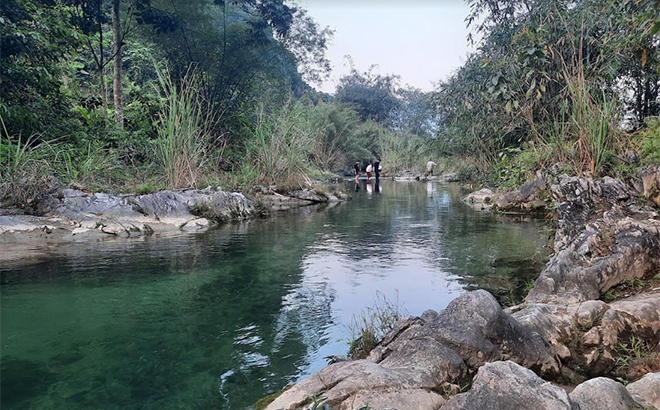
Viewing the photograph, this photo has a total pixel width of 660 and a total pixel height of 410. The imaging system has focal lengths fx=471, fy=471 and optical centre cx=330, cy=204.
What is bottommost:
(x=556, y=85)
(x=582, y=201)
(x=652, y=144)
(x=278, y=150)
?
(x=582, y=201)

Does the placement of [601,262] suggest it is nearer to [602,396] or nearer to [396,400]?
[602,396]

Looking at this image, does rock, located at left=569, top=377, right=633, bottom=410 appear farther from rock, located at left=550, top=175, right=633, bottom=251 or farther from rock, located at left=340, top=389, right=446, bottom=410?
rock, located at left=550, top=175, right=633, bottom=251

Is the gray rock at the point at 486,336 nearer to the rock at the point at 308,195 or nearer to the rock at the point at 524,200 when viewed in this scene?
the rock at the point at 524,200

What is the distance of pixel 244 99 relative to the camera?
1359 cm

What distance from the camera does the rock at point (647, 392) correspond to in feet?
5.77

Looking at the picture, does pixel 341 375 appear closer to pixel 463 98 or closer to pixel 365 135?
pixel 463 98

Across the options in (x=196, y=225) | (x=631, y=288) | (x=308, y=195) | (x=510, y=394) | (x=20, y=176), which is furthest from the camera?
(x=308, y=195)

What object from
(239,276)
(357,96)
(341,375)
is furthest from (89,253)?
(357,96)

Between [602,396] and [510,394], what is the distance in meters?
0.34

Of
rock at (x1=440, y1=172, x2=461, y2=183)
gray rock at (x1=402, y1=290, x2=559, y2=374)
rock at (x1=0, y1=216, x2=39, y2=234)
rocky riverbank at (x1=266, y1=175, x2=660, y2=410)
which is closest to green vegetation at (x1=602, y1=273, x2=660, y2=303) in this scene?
rocky riverbank at (x1=266, y1=175, x2=660, y2=410)

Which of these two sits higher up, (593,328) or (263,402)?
(593,328)

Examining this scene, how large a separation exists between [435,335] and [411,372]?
14.4 inches

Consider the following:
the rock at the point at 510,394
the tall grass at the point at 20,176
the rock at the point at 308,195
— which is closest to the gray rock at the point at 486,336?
the rock at the point at 510,394

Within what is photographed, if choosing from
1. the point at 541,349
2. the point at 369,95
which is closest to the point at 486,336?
the point at 541,349
